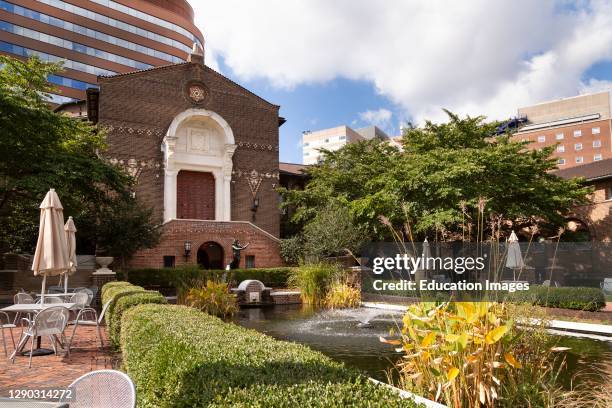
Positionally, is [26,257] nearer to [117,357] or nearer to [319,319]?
[319,319]

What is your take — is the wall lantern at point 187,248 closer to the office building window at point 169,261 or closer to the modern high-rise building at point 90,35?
the office building window at point 169,261

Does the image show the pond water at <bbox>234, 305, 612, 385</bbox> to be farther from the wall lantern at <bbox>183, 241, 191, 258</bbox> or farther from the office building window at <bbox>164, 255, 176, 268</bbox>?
the office building window at <bbox>164, 255, 176, 268</bbox>

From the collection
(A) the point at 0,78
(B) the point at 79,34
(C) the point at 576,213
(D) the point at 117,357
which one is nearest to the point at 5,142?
(A) the point at 0,78

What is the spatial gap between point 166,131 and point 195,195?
3.82m

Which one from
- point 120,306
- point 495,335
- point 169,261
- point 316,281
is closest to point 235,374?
point 495,335

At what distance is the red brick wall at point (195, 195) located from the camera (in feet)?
84.6

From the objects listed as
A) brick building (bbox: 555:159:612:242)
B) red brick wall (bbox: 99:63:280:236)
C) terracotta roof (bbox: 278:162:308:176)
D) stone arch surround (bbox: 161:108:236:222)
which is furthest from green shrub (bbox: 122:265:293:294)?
brick building (bbox: 555:159:612:242)

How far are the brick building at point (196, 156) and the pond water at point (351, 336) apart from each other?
8.08m

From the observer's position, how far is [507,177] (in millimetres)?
19594

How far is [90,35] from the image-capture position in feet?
175

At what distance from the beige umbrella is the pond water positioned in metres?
4.61

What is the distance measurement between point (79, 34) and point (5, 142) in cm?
4453

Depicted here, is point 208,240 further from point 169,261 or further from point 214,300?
point 214,300

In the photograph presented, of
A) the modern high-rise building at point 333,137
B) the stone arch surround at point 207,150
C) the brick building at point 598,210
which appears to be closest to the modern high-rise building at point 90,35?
the stone arch surround at point 207,150
